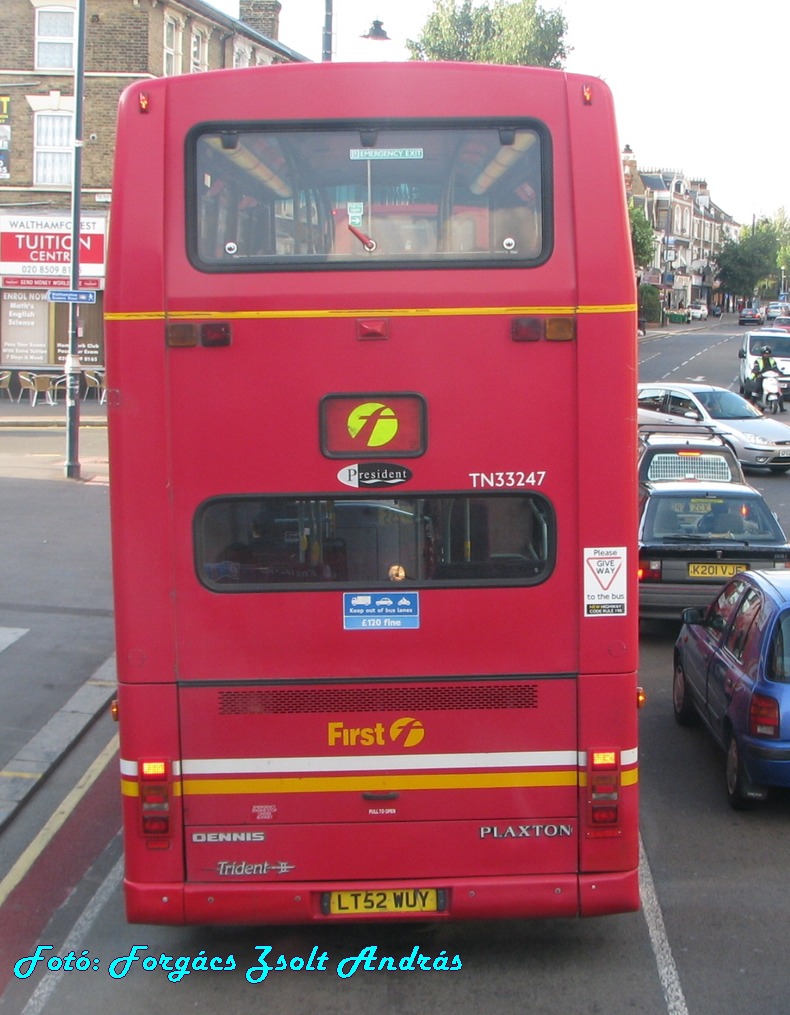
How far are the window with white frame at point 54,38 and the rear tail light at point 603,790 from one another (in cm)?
3244

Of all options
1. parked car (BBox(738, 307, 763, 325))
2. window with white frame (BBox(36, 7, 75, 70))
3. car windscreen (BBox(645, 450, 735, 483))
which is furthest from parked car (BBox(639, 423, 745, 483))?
parked car (BBox(738, 307, 763, 325))

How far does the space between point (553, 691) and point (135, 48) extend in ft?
104

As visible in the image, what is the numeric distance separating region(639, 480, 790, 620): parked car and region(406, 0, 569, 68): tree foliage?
4515cm

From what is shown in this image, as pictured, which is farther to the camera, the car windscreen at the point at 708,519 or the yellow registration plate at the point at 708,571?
the car windscreen at the point at 708,519

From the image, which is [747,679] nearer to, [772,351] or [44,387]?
[44,387]

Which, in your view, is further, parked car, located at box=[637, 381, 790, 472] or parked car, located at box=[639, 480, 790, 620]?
parked car, located at box=[637, 381, 790, 472]

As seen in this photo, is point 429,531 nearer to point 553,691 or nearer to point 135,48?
point 553,691

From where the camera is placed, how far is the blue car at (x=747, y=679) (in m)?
7.55

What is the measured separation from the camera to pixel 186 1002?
218 inches

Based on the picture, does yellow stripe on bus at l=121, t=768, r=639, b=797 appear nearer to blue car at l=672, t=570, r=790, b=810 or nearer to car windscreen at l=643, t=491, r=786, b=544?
blue car at l=672, t=570, r=790, b=810

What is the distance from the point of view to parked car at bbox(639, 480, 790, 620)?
11.8 m

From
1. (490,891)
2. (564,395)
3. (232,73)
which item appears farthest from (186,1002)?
(232,73)

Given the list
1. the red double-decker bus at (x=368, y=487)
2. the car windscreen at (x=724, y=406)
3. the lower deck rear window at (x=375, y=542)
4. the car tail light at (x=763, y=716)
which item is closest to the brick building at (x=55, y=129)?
the car windscreen at (x=724, y=406)

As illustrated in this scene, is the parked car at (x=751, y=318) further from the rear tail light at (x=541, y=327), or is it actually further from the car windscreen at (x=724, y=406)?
the rear tail light at (x=541, y=327)
